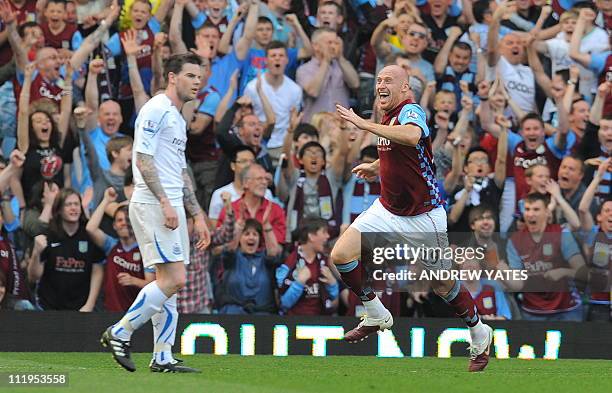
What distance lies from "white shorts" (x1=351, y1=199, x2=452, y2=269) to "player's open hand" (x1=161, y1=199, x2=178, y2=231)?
1.65 meters

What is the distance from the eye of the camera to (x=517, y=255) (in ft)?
46.3

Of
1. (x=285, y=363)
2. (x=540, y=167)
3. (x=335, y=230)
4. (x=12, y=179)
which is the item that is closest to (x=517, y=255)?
(x=540, y=167)

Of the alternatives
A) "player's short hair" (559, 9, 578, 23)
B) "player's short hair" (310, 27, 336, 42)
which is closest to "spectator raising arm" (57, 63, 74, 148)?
"player's short hair" (310, 27, 336, 42)

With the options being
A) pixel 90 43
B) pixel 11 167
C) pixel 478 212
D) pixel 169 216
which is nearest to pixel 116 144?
pixel 11 167

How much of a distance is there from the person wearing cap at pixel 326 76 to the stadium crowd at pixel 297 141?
0.09 feet

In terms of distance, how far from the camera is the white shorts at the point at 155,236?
946 cm

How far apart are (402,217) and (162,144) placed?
83.6 inches

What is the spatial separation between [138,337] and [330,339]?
2.15m

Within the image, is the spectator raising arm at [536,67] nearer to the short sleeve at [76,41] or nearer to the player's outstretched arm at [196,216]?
the short sleeve at [76,41]

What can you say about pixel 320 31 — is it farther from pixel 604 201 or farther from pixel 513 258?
pixel 604 201

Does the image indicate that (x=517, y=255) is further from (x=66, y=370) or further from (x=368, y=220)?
(x=66, y=370)

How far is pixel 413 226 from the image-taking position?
1013 centimetres

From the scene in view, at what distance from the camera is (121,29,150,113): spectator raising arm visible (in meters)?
14.8

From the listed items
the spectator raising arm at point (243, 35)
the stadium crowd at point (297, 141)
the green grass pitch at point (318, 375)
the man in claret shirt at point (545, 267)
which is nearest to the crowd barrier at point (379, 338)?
the stadium crowd at point (297, 141)
